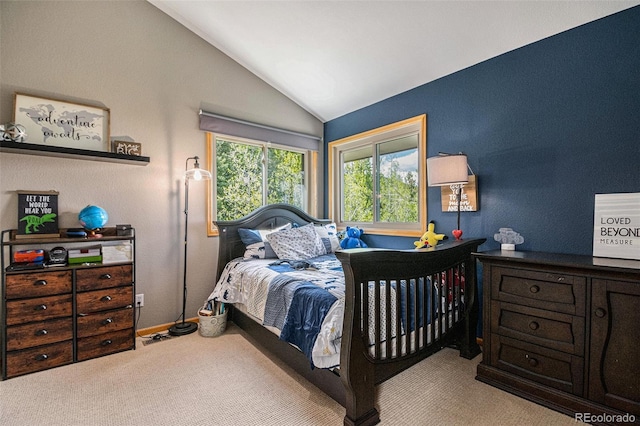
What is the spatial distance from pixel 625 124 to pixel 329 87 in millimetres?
2525

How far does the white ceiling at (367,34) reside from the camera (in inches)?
82.2

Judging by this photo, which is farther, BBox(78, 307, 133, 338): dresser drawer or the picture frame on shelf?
the picture frame on shelf

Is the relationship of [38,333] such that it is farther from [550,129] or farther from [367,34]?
[550,129]

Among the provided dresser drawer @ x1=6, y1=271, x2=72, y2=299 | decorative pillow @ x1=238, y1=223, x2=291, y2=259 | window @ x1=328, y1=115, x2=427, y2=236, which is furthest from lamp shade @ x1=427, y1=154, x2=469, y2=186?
A: dresser drawer @ x1=6, y1=271, x2=72, y2=299

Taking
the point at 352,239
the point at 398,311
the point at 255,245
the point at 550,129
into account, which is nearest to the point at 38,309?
the point at 255,245

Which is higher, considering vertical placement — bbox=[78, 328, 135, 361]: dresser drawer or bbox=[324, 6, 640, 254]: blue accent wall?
bbox=[324, 6, 640, 254]: blue accent wall

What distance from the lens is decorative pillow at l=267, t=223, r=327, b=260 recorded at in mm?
2965

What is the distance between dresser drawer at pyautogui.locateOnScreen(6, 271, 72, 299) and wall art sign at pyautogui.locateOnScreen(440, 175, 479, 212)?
315cm

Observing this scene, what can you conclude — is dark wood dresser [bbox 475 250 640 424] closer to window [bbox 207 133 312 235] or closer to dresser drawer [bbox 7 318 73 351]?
window [bbox 207 133 312 235]

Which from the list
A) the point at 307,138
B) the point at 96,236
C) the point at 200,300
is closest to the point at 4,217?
the point at 96,236

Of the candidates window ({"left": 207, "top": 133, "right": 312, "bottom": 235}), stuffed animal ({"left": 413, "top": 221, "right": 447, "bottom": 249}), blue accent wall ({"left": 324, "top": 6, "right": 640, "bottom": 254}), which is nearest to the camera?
blue accent wall ({"left": 324, "top": 6, "right": 640, "bottom": 254})

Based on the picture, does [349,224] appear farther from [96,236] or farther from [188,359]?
[96,236]

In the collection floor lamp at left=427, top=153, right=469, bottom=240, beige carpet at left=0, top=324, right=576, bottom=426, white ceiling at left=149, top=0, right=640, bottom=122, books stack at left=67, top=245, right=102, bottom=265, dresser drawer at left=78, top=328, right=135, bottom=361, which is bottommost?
beige carpet at left=0, top=324, right=576, bottom=426

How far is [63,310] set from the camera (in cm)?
220
